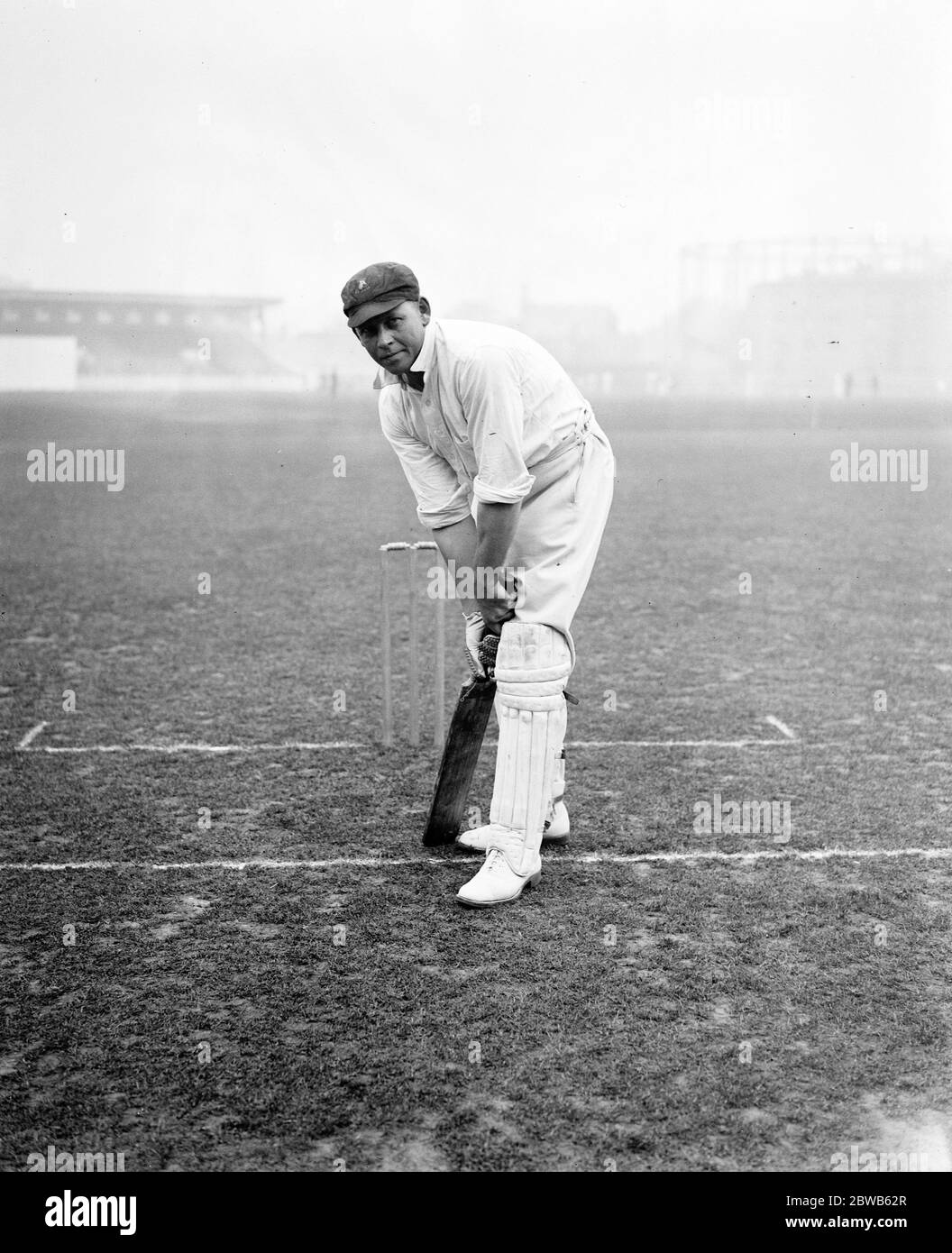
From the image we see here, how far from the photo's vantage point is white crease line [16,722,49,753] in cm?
573

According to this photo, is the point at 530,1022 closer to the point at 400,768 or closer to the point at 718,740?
the point at 400,768

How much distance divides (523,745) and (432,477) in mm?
900

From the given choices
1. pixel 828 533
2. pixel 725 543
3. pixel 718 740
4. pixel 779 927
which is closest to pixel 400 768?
pixel 718 740

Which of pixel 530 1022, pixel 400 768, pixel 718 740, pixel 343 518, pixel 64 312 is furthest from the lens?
pixel 64 312

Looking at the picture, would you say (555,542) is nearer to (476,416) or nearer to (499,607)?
(499,607)

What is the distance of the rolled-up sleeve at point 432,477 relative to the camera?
4.29 m

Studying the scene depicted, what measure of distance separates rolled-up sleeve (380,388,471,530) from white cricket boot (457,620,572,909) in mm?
460

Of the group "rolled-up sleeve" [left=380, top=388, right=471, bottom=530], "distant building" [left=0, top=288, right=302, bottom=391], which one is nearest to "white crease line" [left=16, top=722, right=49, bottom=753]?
"rolled-up sleeve" [left=380, top=388, right=471, bottom=530]

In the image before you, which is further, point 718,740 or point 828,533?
point 828,533

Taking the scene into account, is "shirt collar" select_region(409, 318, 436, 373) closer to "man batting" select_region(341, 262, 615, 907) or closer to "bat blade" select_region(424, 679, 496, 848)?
"man batting" select_region(341, 262, 615, 907)

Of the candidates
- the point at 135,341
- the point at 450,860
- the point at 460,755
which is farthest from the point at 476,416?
the point at 135,341

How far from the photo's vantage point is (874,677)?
6.97m

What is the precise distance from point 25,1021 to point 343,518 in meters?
11.2
